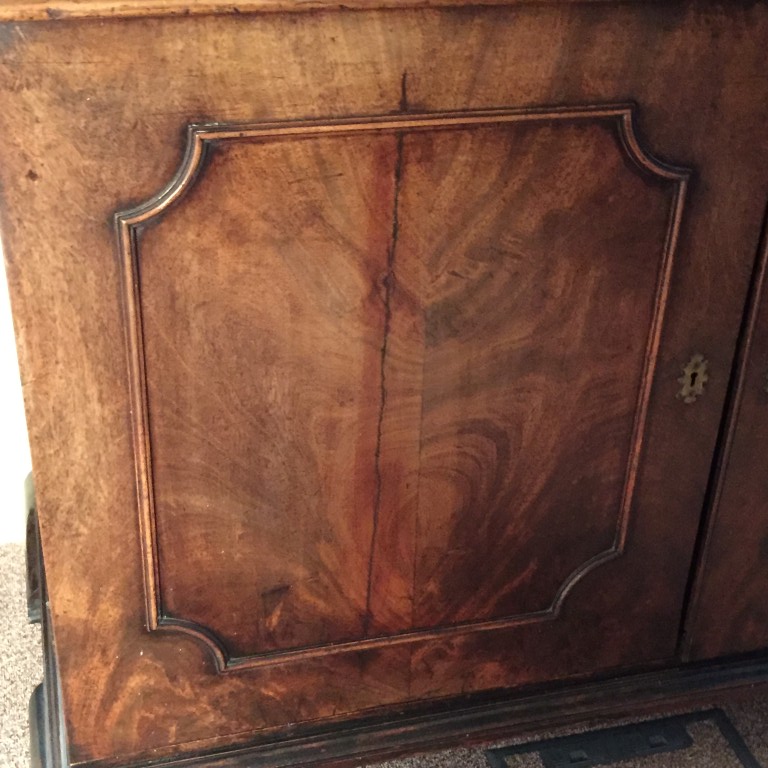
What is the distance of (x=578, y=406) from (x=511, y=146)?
237mm

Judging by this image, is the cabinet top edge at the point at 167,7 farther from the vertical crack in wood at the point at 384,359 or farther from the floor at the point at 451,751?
the floor at the point at 451,751

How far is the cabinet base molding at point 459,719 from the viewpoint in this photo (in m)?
0.94

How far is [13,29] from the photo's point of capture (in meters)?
0.62

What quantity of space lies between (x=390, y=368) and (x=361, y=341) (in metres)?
0.04

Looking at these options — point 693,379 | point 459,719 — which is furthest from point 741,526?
point 459,719

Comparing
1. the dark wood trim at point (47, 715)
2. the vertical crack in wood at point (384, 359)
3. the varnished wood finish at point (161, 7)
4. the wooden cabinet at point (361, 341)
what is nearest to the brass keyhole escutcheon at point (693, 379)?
the wooden cabinet at point (361, 341)

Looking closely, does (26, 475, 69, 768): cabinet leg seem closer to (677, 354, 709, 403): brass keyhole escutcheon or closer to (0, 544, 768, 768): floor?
(0, 544, 768, 768): floor

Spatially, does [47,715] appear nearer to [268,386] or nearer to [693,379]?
[268,386]

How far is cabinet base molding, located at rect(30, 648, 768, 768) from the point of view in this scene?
3.10 ft

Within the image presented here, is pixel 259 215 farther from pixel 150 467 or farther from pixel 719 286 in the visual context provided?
pixel 719 286

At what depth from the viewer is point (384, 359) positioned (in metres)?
0.80

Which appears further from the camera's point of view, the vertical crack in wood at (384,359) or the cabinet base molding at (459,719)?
the cabinet base molding at (459,719)

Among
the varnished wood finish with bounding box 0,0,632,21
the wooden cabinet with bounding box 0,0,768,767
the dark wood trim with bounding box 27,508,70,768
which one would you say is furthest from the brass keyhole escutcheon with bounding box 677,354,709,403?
the dark wood trim with bounding box 27,508,70,768

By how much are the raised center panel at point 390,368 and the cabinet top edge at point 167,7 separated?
74mm
